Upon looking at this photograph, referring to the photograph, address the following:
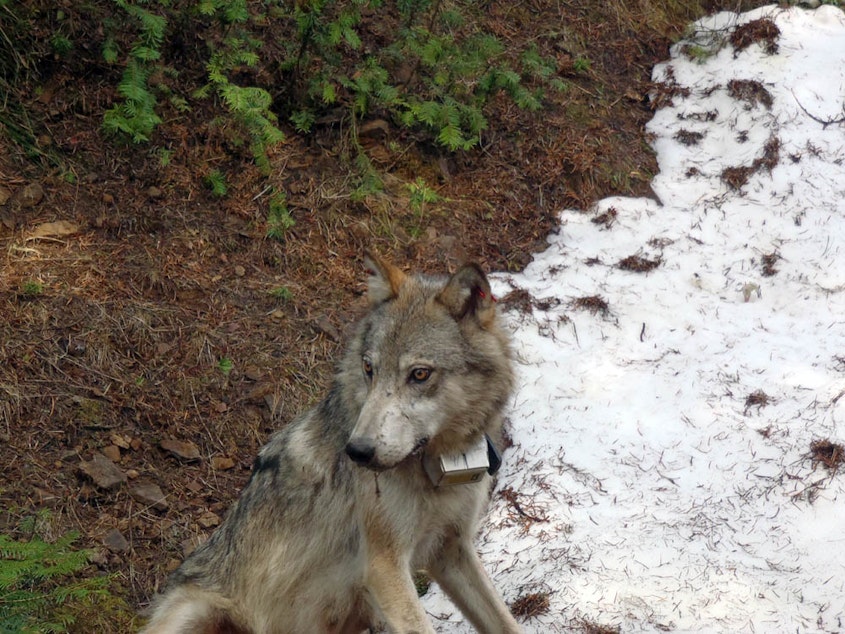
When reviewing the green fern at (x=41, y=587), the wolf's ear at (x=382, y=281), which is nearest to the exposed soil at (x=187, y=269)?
the green fern at (x=41, y=587)

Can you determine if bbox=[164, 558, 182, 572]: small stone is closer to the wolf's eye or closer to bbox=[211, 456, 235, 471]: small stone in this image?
bbox=[211, 456, 235, 471]: small stone

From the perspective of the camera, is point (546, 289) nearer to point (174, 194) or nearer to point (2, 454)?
point (174, 194)

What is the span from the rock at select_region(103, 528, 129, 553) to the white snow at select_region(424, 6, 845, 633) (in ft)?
6.96

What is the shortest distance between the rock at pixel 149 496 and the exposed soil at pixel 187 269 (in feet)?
0.04

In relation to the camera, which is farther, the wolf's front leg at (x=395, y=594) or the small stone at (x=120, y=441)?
the small stone at (x=120, y=441)

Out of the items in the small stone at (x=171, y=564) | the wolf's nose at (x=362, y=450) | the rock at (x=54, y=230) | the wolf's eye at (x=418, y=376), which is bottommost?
the small stone at (x=171, y=564)

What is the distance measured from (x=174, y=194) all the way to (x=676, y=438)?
4888mm

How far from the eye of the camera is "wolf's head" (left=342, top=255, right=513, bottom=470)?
420 centimetres

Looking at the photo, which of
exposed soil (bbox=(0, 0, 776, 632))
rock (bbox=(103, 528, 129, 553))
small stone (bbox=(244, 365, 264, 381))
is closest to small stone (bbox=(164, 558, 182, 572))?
exposed soil (bbox=(0, 0, 776, 632))

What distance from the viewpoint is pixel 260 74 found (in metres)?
8.77

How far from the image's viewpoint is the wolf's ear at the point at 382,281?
4758 millimetres

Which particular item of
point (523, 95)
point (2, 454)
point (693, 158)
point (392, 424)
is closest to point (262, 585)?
point (392, 424)

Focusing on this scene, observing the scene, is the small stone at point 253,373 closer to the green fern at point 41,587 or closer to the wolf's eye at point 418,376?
the green fern at point 41,587

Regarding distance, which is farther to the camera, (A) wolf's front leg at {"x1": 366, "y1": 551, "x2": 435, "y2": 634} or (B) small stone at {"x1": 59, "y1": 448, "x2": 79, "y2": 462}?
→ (B) small stone at {"x1": 59, "y1": 448, "x2": 79, "y2": 462}
